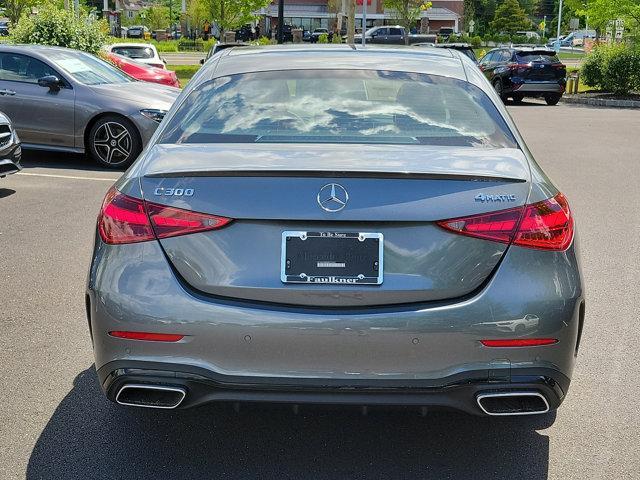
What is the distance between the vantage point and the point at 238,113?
3.98m

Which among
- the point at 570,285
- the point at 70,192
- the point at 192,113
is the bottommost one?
the point at 70,192

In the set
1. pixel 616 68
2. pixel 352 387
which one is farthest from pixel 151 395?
pixel 616 68

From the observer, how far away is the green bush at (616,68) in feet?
92.6

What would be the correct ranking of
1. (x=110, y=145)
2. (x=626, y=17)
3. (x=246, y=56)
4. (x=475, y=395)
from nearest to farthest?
(x=475, y=395)
(x=246, y=56)
(x=110, y=145)
(x=626, y=17)

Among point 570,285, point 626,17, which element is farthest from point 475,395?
point 626,17

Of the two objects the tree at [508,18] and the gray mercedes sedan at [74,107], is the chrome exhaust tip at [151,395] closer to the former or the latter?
the gray mercedes sedan at [74,107]

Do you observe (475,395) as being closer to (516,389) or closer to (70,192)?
(516,389)

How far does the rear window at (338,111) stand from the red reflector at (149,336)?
896 mm

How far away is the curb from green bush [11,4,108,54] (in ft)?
49.6

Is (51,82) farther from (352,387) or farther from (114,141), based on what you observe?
(352,387)

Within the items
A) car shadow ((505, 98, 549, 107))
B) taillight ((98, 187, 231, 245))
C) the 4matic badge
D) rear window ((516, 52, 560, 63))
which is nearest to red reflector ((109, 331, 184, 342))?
taillight ((98, 187, 231, 245))

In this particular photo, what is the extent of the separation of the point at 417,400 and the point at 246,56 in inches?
85.8

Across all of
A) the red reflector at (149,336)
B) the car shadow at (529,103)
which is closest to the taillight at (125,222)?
the red reflector at (149,336)

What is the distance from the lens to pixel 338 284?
316 centimetres
